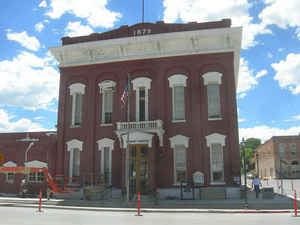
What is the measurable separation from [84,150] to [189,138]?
7.69 m

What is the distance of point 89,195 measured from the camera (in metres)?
19.9

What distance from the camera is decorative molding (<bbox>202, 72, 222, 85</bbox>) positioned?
21.5 metres

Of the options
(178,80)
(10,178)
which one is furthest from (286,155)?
(10,178)

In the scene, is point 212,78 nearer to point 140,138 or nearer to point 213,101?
point 213,101

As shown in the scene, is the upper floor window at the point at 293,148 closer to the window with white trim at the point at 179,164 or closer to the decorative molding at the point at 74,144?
the window with white trim at the point at 179,164

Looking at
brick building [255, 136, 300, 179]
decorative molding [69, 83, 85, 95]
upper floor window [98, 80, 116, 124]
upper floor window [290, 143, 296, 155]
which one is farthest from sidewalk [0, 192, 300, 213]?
upper floor window [290, 143, 296, 155]

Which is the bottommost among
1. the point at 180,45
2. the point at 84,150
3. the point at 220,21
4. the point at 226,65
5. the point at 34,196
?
the point at 34,196

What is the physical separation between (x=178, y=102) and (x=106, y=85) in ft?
18.1

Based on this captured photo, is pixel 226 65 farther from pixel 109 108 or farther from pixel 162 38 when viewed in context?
pixel 109 108

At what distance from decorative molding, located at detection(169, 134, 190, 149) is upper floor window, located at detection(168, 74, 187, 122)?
1364 millimetres

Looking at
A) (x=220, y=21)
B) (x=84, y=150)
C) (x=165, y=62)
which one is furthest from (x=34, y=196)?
(x=220, y=21)

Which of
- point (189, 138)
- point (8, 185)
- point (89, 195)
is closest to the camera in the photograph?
point (89, 195)

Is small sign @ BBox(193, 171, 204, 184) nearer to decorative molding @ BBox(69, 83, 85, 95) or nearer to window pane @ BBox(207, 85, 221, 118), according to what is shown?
window pane @ BBox(207, 85, 221, 118)

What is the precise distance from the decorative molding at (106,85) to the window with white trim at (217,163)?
8.40m
